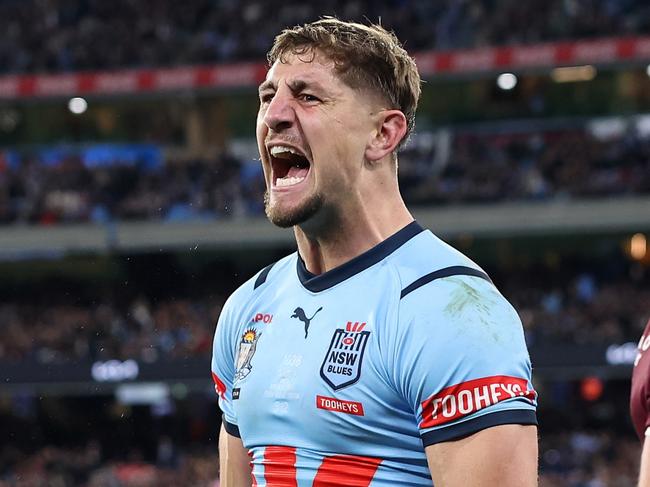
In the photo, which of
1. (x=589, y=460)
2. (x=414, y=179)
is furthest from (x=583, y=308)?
(x=414, y=179)

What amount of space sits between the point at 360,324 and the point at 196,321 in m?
22.7

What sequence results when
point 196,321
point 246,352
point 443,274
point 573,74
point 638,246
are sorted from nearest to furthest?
point 443,274, point 246,352, point 196,321, point 638,246, point 573,74

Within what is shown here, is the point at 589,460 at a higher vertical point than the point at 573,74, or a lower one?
lower

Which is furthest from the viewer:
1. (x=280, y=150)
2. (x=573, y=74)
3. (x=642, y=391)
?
(x=573, y=74)

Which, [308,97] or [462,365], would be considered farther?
[308,97]

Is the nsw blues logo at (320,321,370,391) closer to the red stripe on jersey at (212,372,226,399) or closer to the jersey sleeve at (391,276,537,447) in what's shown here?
the jersey sleeve at (391,276,537,447)

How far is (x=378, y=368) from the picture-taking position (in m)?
2.57

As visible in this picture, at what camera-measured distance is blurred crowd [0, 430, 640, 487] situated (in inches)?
804

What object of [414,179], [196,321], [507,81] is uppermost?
[507,81]

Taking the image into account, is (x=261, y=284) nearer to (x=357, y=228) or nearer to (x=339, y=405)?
(x=357, y=228)

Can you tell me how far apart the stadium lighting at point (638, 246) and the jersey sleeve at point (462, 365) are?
24973 millimetres

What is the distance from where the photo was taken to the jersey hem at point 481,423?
2416mm

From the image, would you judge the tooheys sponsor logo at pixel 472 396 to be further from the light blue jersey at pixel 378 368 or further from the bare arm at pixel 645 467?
the bare arm at pixel 645 467

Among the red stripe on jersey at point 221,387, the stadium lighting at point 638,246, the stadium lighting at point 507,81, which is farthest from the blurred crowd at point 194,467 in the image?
the red stripe on jersey at point 221,387
